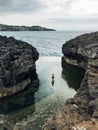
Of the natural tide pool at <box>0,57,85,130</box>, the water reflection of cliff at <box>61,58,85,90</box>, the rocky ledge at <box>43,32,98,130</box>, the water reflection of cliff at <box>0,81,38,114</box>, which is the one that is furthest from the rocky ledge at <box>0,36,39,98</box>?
the rocky ledge at <box>43,32,98,130</box>

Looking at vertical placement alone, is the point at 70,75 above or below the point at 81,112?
below

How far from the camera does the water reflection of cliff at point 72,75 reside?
2517 inches

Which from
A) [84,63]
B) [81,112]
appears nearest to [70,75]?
[84,63]

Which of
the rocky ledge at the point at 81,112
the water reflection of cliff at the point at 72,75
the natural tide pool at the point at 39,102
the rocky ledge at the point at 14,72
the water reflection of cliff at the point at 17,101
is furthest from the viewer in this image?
the water reflection of cliff at the point at 72,75

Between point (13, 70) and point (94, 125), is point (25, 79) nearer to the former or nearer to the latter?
point (13, 70)

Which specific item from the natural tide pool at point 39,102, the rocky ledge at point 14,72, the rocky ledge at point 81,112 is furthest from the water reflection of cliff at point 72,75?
the rocky ledge at point 81,112

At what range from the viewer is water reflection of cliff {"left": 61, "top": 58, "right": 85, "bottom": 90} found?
63.9 metres

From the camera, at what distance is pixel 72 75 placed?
241ft

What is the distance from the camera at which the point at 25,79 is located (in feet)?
197

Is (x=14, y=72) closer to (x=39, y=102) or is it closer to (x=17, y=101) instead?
(x=17, y=101)

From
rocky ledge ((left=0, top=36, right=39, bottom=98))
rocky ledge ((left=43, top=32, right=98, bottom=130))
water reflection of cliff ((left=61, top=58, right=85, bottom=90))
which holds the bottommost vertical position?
water reflection of cliff ((left=61, top=58, right=85, bottom=90))

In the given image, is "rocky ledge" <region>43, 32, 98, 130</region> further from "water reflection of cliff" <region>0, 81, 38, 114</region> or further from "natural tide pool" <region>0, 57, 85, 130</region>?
"water reflection of cliff" <region>0, 81, 38, 114</region>

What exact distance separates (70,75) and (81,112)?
4680 centimetres

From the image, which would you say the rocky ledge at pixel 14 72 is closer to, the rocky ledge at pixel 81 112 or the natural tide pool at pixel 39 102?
the natural tide pool at pixel 39 102
